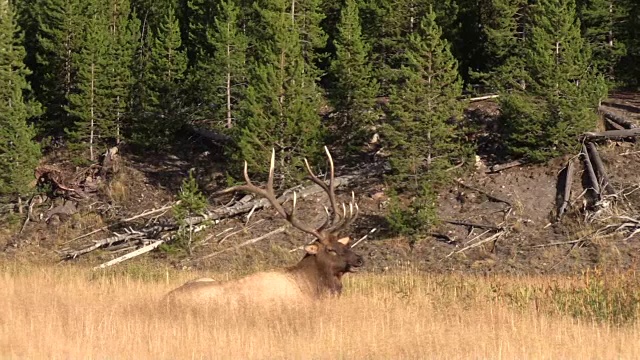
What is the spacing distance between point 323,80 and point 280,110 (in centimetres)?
1186

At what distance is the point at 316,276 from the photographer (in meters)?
11.9

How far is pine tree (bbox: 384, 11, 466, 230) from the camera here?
77.6 feet

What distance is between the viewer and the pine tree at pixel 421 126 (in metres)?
23.7

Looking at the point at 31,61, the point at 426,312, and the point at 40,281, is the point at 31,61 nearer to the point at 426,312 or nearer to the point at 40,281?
the point at 40,281

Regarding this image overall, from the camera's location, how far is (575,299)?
10.8 meters

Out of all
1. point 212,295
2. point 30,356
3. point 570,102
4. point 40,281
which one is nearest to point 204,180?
point 570,102

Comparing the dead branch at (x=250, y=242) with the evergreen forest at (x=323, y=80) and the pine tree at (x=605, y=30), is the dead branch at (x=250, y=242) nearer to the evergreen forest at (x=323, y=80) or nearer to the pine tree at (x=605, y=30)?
the evergreen forest at (x=323, y=80)

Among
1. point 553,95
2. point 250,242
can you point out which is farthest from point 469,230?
point 250,242

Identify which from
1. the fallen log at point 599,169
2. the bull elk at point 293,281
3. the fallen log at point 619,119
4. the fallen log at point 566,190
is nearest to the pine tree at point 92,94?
the fallen log at point 566,190

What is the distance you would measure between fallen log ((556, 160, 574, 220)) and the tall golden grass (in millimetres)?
11497

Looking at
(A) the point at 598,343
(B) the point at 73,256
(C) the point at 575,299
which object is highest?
(A) the point at 598,343

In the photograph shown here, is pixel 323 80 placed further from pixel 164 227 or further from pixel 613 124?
pixel 164 227

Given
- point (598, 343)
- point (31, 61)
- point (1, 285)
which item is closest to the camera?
point (598, 343)

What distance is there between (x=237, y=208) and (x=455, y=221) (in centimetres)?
589
